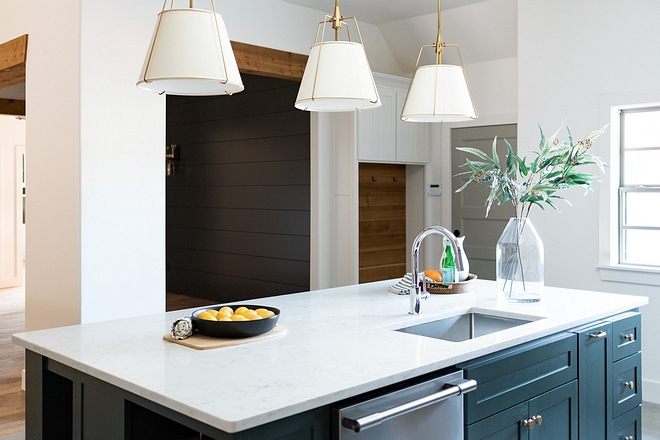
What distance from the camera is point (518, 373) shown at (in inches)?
87.4

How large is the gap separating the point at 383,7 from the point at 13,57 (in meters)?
2.82

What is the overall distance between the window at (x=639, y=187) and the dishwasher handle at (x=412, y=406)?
3026 mm

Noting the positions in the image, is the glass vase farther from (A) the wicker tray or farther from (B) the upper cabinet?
(B) the upper cabinet

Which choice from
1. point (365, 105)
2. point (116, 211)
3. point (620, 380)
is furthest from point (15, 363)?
point (620, 380)

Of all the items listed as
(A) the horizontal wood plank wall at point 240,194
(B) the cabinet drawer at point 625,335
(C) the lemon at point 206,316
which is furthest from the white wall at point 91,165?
(B) the cabinet drawer at point 625,335

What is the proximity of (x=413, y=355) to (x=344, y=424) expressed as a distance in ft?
1.35

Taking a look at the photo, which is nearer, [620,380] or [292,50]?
[620,380]

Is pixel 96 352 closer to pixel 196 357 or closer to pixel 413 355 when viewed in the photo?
pixel 196 357

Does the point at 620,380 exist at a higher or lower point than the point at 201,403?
lower

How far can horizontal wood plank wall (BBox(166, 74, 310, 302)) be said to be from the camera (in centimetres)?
662

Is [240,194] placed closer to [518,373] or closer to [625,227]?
[625,227]

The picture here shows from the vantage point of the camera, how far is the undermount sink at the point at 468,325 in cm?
261

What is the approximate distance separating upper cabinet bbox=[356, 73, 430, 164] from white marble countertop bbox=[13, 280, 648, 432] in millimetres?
2713

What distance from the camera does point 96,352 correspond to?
1987mm
